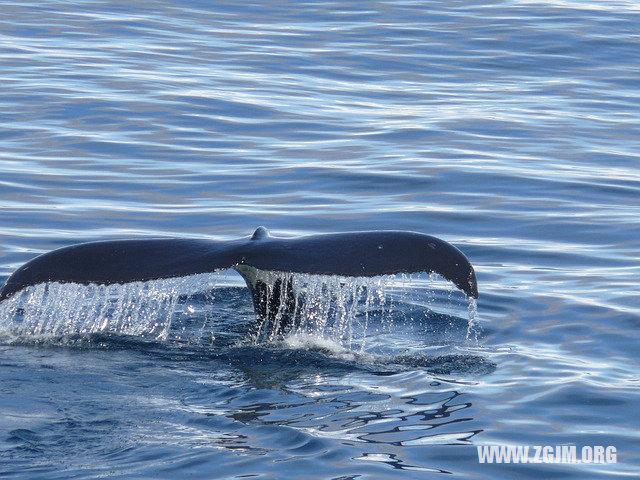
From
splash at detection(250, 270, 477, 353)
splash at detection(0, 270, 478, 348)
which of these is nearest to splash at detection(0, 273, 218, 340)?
splash at detection(0, 270, 478, 348)

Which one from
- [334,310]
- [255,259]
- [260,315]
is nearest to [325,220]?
[334,310]

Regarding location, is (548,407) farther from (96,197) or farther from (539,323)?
(96,197)

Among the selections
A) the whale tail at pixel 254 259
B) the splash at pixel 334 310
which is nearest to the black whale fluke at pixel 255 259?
the whale tail at pixel 254 259

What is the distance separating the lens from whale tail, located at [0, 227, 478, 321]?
245 inches

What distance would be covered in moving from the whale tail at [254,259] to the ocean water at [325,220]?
4.8 inches

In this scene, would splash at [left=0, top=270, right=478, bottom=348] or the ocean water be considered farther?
splash at [left=0, top=270, right=478, bottom=348]

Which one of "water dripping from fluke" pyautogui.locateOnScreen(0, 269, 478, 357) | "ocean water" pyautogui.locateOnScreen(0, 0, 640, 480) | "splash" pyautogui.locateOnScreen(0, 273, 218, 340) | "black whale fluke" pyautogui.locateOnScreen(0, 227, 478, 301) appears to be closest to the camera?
"ocean water" pyautogui.locateOnScreen(0, 0, 640, 480)

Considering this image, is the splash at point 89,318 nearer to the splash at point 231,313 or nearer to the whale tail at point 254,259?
the splash at point 231,313

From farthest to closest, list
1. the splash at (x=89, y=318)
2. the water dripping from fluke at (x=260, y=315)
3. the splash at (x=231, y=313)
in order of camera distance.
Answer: the splash at (x=89, y=318) → the water dripping from fluke at (x=260, y=315) → the splash at (x=231, y=313)

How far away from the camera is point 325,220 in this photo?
10898 mm

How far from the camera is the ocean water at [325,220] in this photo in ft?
18.8

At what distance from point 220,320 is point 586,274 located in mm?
2965

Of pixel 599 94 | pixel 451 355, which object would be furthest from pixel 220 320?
pixel 599 94

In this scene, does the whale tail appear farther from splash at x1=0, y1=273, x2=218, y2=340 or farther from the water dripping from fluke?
splash at x1=0, y1=273, x2=218, y2=340
